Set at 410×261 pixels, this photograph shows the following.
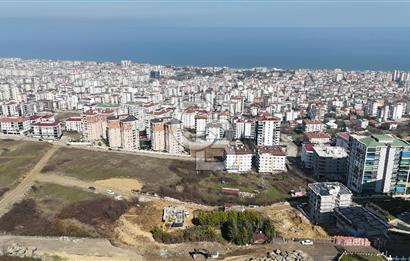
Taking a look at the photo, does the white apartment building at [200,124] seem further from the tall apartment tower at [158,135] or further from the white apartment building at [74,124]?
the white apartment building at [74,124]

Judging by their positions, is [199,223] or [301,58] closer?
[199,223]

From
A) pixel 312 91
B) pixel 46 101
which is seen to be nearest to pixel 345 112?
pixel 312 91

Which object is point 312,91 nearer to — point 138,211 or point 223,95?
point 223,95

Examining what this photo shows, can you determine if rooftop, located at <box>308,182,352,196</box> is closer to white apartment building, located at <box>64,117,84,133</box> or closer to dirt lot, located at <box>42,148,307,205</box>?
dirt lot, located at <box>42,148,307,205</box>

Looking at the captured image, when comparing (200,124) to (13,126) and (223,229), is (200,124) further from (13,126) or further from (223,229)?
(223,229)

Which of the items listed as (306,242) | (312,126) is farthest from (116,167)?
(312,126)

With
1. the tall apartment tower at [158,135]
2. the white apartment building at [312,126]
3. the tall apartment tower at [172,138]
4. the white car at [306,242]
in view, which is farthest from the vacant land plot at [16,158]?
the white apartment building at [312,126]

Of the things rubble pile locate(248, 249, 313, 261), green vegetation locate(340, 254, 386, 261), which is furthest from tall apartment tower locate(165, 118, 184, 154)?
green vegetation locate(340, 254, 386, 261)
